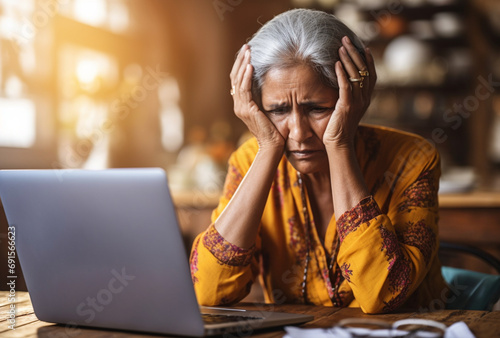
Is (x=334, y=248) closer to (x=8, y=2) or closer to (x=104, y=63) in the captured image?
(x=8, y=2)

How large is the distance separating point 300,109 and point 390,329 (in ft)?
1.84

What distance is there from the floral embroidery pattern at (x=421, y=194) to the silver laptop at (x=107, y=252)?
1.45ft

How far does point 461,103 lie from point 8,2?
3464 millimetres

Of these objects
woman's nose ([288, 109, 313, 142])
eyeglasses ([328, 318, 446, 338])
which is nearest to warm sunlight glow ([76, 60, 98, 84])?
woman's nose ([288, 109, 313, 142])

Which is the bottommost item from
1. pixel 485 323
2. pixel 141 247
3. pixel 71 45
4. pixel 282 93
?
pixel 485 323

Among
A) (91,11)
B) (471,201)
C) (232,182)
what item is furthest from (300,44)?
(91,11)

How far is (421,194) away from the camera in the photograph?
1.30 m

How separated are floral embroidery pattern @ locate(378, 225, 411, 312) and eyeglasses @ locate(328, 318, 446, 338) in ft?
0.48

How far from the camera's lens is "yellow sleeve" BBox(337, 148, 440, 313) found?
115cm

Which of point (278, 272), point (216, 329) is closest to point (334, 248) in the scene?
point (278, 272)

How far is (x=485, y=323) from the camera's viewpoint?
3.20 ft

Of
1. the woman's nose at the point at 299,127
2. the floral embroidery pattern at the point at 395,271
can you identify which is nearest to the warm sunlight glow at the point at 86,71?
the woman's nose at the point at 299,127

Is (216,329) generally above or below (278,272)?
above

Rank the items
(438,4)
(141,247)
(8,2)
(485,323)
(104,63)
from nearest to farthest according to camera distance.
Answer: (141,247), (485,323), (8,2), (104,63), (438,4)
